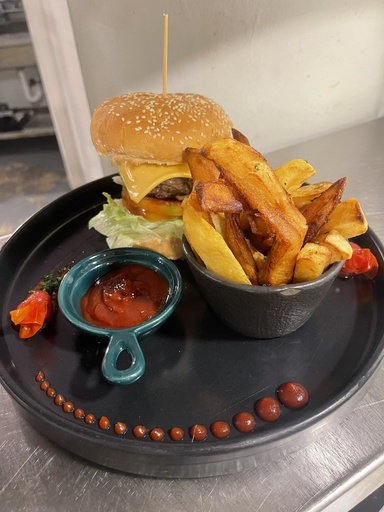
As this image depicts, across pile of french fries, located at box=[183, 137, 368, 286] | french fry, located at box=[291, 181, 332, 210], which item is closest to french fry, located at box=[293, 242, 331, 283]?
pile of french fries, located at box=[183, 137, 368, 286]

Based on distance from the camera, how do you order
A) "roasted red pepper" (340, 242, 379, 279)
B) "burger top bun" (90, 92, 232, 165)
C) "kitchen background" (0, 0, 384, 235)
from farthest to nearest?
A: "kitchen background" (0, 0, 384, 235)
"burger top bun" (90, 92, 232, 165)
"roasted red pepper" (340, 242, 379, 279)

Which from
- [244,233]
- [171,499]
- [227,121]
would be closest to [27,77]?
[227,121]

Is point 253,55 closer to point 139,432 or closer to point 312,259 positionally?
point 312,259

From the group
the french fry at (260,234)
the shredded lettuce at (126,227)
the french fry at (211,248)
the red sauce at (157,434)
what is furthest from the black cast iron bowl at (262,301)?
the shredded lettuce at (126,227)

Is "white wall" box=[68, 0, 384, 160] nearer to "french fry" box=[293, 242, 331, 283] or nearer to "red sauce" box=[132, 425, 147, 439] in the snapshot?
"french fry" box=[293, 242, 331, 283]

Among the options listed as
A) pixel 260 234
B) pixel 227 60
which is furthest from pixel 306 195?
pixel 227 60

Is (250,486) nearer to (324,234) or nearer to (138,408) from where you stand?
(138,408)
